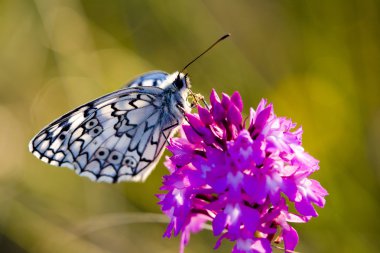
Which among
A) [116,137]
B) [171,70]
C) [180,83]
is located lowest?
[116,137]

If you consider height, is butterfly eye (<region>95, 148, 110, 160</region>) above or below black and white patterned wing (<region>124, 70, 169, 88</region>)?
below

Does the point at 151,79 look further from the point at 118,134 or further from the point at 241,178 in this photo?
the point at 241,178

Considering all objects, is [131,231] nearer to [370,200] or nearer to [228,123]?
[370,200]

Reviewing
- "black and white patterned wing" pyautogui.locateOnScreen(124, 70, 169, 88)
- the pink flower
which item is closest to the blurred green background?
"black and white patterned wing" pyautogui.locateOnScreen(124, 70, 169, 88)

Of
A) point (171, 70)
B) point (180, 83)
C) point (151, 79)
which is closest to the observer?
point (180, 83)

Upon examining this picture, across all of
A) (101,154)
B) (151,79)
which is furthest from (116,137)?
(151,79)

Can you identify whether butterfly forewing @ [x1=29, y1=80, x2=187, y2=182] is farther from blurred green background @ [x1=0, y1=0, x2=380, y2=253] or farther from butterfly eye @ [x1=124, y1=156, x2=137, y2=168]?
blurred green background @ [x1=0, y1=0, x2=380, y2=253]

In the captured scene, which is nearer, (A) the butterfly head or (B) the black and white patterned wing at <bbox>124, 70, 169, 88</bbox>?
(A) the butterfly head

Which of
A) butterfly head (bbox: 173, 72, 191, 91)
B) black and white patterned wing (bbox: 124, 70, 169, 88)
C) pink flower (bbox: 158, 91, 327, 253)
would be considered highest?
black and white patterned wing (bbox: 124, 70, 169, 88)
